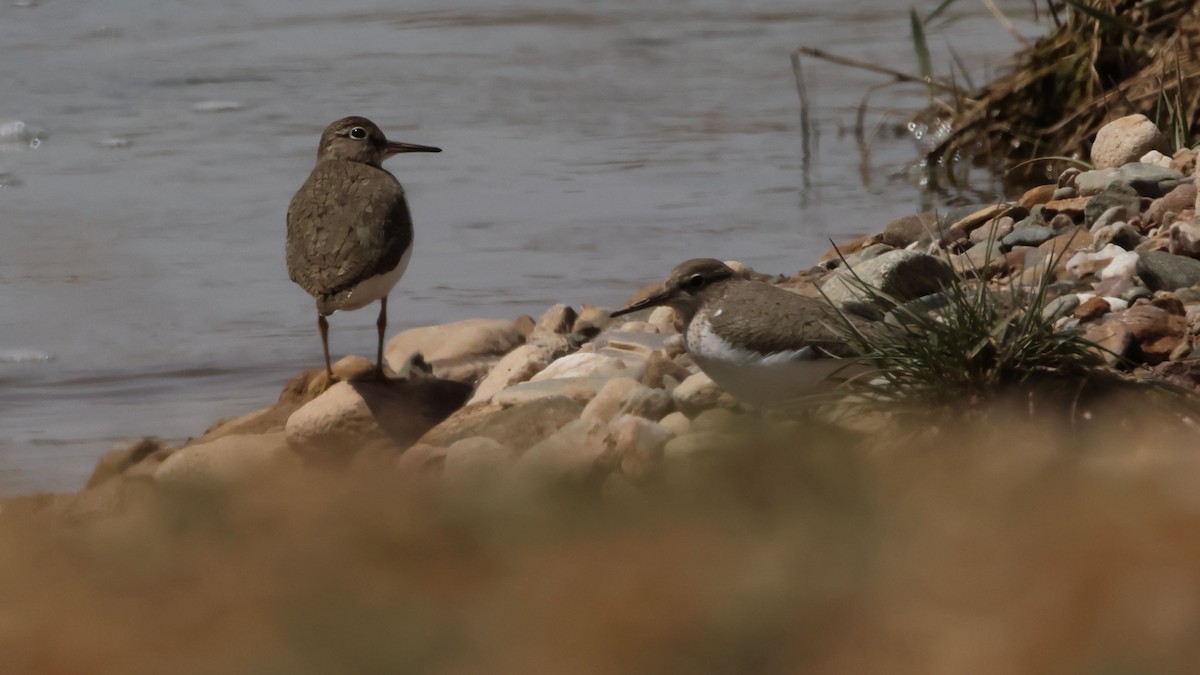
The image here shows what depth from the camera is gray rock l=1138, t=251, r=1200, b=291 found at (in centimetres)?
562

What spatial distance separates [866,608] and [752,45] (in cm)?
1301

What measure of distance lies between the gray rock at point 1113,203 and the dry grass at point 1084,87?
1371 millimetres

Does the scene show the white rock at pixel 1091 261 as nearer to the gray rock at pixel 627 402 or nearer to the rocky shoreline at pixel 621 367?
the rocky shoreline at pixel 621 367

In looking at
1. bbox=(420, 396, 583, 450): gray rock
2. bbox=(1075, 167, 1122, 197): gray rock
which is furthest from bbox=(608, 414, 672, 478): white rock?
bbox=(1075, 167, 1122, 197): gray rock

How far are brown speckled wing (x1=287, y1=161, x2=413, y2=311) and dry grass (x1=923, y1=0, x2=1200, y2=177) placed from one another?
371 centimetres

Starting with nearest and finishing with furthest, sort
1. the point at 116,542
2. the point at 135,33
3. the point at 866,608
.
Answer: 1. the point at 866,608
2. the point at 116,542
3. the point at 135,33

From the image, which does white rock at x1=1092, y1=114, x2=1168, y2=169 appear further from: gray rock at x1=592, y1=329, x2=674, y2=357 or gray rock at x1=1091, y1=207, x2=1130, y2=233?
gray rock at x1=592, y1=329, x2=674, y2=357

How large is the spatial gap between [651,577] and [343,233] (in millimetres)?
3666

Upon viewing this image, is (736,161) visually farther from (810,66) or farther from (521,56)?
(521,56)

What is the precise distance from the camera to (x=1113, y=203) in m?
6.68

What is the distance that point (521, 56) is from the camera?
15.1m

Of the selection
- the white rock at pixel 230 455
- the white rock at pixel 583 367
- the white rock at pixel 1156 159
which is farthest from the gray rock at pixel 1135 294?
the white rock at pixel 230 455

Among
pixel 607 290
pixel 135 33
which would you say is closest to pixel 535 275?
pixel 607 290

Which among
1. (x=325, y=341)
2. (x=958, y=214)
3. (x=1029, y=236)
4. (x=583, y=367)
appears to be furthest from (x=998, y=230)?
(x=325, y=341)
